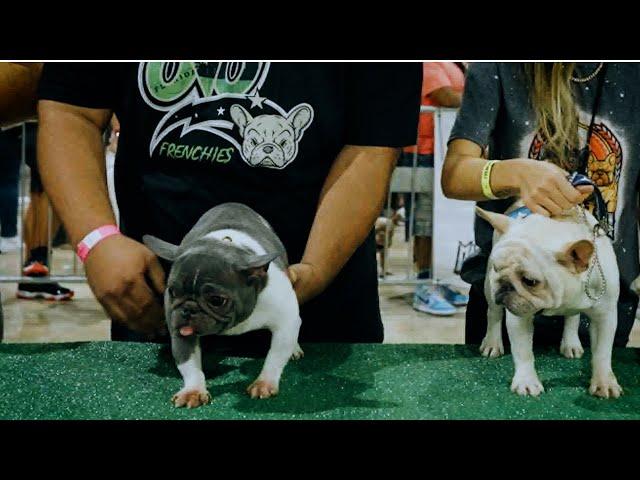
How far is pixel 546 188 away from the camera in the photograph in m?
0.90

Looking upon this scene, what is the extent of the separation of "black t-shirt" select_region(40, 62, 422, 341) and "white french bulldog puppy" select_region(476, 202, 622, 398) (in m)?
0.27

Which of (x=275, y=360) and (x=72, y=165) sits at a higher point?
(x=72, y=165)

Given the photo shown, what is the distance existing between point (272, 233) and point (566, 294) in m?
0.42

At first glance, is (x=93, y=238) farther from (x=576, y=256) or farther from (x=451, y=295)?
(x=451, y=295)

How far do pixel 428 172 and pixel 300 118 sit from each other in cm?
89

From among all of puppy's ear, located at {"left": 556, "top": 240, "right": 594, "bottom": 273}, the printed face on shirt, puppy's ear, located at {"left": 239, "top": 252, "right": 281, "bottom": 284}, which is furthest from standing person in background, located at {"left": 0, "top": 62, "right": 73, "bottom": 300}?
puppy's ear, located at {"left": 556, "top": 240, "right": 594, "bottom": 273}

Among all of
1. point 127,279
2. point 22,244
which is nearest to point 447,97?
point 127,279

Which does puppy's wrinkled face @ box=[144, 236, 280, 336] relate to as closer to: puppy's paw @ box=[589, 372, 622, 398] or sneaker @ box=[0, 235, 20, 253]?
puppy's paw @ box=[589, 372, 622, 398]

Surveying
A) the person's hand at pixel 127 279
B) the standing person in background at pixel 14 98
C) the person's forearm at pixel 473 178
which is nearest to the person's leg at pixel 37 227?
the standing person in background at pixel 14 98

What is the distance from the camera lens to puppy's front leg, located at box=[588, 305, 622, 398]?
94 centimetres

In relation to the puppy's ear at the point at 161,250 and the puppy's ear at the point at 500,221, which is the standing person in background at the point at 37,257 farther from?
the puppy's ear at the point at 500,221

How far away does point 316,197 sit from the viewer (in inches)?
43.7
